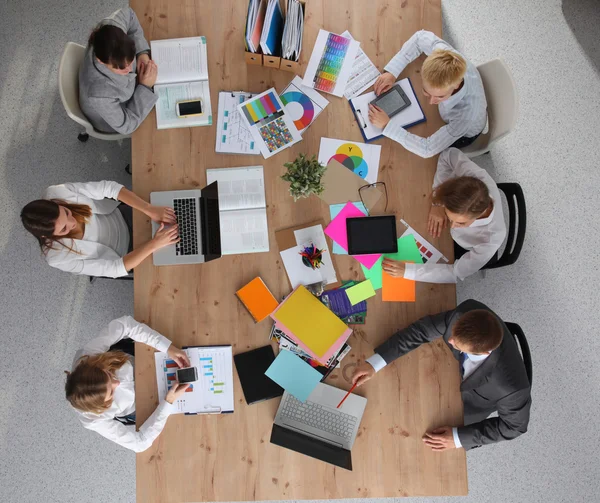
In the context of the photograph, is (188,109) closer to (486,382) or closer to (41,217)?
(41,217)

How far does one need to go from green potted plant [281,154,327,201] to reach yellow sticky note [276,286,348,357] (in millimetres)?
411

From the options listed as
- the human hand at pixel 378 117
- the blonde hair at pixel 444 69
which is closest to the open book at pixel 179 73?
the human hand at pixel 378 117

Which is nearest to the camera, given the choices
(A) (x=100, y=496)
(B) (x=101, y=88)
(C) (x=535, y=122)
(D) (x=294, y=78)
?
(B) (x=101, y=88)

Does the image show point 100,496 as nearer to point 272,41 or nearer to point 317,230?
point 317,230

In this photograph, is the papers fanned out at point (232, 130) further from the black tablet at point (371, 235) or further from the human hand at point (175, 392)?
the human hand at point (175, 392)

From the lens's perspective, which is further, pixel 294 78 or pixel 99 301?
pixel 99 301

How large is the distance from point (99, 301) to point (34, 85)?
1.37 m

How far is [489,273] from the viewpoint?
8.67ft

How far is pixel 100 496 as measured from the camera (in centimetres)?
251

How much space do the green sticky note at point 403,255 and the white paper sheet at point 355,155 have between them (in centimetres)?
29

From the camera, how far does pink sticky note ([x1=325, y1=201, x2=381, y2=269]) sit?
192 cm

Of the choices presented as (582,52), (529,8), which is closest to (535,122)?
(582,52)

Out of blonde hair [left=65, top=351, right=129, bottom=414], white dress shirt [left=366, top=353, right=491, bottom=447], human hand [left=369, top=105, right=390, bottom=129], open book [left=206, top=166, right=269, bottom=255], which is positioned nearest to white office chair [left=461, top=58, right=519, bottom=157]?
human hand [left=369, top=105, right=390, bottom=129]

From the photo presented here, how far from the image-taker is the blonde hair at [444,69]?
178cm
